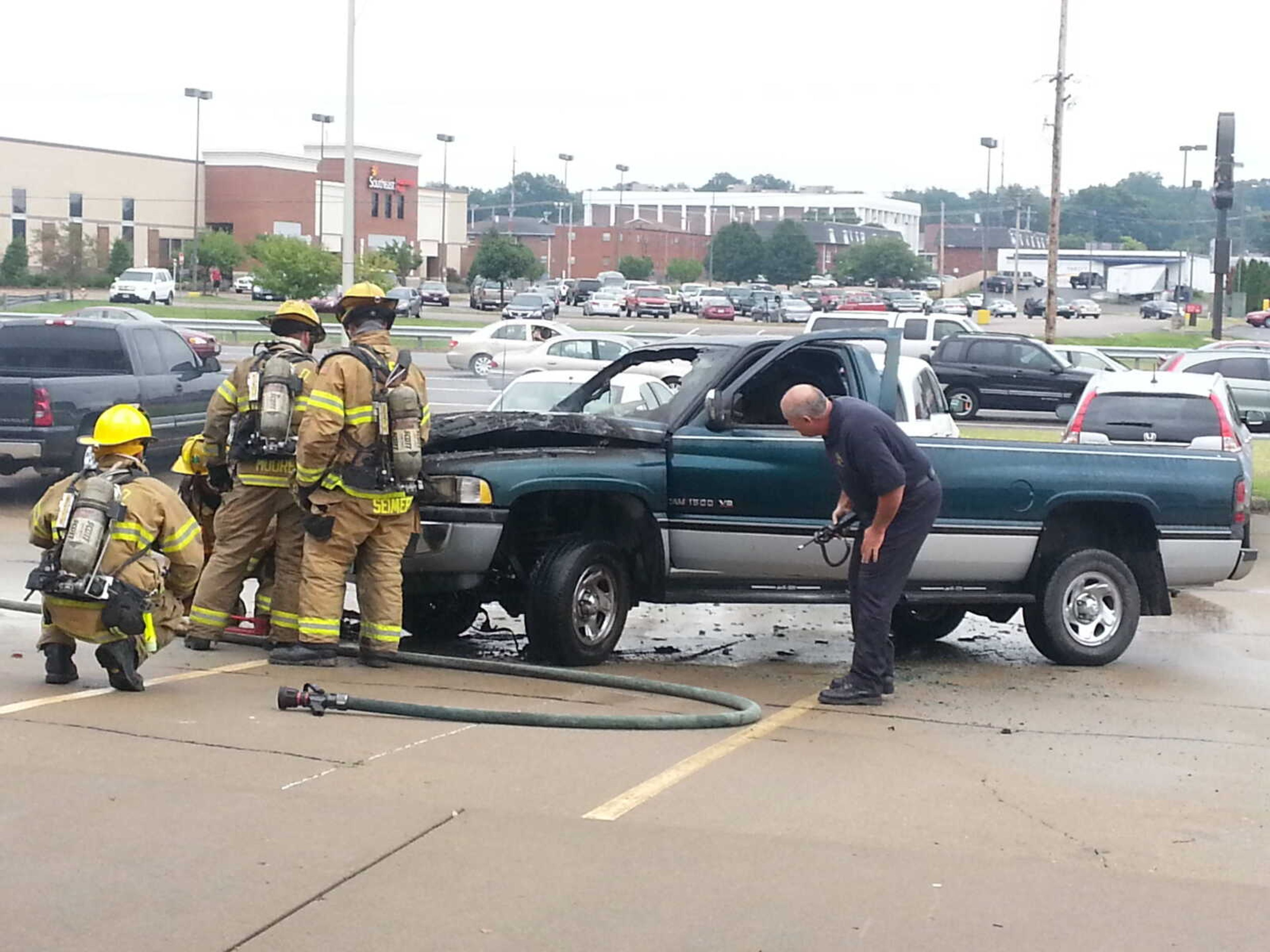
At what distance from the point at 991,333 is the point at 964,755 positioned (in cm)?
2603

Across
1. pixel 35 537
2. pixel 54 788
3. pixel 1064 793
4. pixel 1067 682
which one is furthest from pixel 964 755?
pixel 35 537

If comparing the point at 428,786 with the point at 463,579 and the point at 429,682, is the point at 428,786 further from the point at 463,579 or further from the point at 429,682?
the point at 463,579

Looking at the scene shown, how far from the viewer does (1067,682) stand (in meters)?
9.63

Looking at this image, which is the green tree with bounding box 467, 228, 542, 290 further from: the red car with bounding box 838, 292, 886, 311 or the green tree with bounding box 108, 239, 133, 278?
the green tree with bounding box 108, 239, 133, 278

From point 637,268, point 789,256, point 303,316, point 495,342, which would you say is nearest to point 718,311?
point 495,342

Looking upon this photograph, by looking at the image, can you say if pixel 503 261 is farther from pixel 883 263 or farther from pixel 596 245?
pixel 596 245

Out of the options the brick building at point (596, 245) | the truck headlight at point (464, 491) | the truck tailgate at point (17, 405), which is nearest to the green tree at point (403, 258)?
the brick building at point (596, 245)

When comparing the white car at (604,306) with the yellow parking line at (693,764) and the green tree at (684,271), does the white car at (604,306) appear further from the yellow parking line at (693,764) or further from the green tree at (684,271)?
the yellow parking line at (693,764)

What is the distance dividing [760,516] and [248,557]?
2.88 meters

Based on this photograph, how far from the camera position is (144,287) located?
62000 mm

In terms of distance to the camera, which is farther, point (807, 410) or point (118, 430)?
point (807, 410)

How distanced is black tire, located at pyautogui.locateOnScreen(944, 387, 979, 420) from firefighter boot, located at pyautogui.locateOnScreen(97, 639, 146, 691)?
24.8 m

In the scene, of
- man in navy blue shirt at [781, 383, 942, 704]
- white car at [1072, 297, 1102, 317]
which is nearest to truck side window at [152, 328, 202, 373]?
man in navy blue shirt at [781, 383, 942, 704]

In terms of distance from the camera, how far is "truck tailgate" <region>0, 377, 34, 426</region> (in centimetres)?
1566
